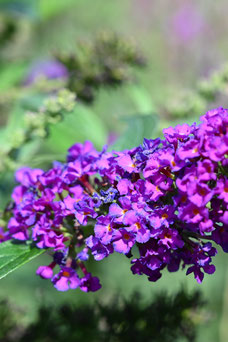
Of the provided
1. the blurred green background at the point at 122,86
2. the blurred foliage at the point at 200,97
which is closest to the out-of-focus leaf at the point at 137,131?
the blurred green background at the point at 122,86

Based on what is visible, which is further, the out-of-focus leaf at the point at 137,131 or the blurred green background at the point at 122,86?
the blurred green background at the point at 122,86

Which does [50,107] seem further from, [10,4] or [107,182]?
[10,4]

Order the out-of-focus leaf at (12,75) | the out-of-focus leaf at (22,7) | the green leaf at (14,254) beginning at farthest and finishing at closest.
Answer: the out-of-focus leaf at (12,75) → the out-of-focus leaf at (22,7) → the green leaf at (14,254)

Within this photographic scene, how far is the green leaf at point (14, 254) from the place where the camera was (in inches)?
51.6

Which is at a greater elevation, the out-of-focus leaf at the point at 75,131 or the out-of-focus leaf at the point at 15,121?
the out-of-focus leaf at the point at 15,121

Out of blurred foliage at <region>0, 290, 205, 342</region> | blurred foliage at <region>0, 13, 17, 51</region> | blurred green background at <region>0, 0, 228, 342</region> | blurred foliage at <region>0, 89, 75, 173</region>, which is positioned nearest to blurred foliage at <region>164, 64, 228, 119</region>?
blurred green background at <region>0, 0, 228, 342</region>

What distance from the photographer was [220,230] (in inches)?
47.6

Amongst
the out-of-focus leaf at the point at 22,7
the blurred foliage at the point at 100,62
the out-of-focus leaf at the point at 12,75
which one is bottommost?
the blurred foliage at the point at 100,62

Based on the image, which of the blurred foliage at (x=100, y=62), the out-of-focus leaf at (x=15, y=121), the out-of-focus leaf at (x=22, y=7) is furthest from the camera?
the out-of-focus leaf at (x=22, y=7)

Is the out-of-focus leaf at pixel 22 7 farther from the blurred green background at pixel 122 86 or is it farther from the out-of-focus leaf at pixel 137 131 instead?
the out-of-focus leaf at pixel 137 131

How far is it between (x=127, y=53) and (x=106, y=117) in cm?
322

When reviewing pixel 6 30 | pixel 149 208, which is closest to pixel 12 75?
pixel 6 30

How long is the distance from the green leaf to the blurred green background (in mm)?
533

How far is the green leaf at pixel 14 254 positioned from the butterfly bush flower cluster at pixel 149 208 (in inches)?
1.2
